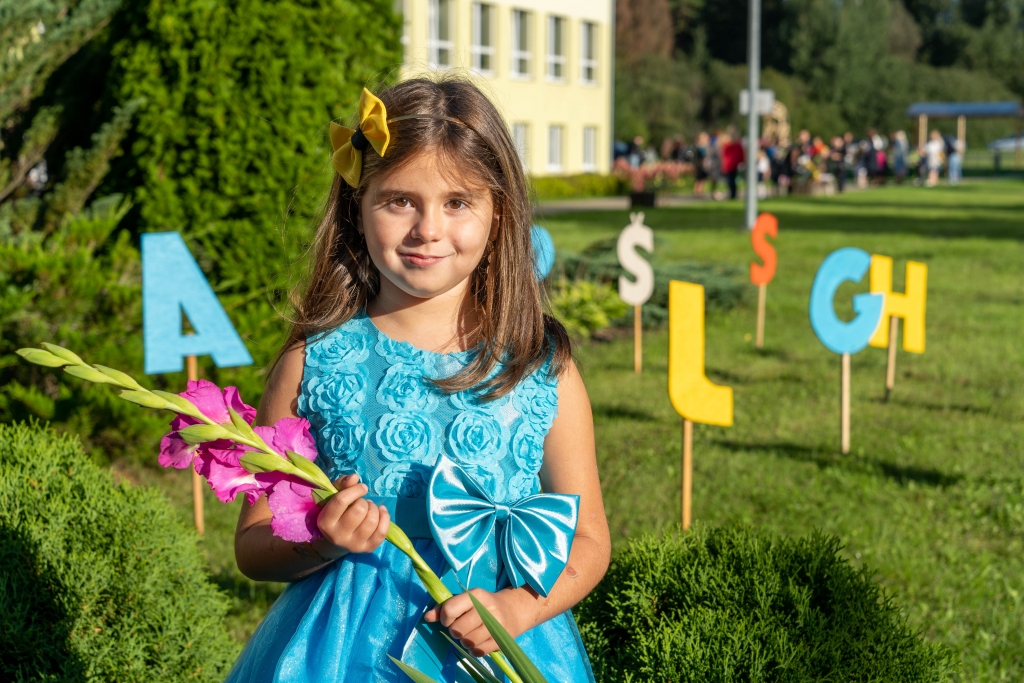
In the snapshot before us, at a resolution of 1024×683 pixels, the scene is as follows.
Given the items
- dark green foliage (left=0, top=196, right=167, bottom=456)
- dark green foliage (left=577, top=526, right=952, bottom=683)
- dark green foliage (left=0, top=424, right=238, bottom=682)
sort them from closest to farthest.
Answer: dark green foliage (left=577, top=526, right=952, bottom=683)
dark green foliage (left=0, top=424, right=238, bottom=682)
dark green foliage (left=0, top=196, right=167, bottom=456)

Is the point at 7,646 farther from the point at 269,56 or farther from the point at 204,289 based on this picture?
the point at 269,56

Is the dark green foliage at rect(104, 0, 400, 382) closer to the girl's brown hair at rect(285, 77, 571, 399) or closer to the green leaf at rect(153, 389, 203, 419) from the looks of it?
the girl's brown hair at rect(285, 77, 571, 399)

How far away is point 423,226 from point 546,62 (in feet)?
103

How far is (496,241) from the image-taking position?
2.02 m

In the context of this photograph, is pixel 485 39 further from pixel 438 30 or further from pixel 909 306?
pixel 909 306

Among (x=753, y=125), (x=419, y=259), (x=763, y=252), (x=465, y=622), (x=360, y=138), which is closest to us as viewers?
(x=465, y=622)

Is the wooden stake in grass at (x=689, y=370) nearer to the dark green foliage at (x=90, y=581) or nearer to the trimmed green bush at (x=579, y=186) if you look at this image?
the dark green foliage at (x=90, y=581)

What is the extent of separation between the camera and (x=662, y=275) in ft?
32.3

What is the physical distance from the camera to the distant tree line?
5125 cm

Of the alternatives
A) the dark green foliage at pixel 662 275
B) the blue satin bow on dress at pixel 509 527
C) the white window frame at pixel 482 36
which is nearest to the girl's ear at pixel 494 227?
the blue satin bow on dress at pixel 509 527

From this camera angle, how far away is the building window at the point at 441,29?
2831 centimetres

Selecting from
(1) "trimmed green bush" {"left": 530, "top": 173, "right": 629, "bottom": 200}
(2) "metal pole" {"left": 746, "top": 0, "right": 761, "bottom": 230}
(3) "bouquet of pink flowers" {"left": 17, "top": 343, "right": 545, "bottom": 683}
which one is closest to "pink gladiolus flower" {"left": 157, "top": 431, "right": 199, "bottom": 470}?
(3) "bouquet of pink flowers" {"left": 17, "top": 343, "right": 545, "bottom": 683}

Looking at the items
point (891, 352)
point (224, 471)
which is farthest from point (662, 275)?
point (224, 471)

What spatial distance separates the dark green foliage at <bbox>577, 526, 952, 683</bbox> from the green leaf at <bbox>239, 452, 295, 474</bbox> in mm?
1168
